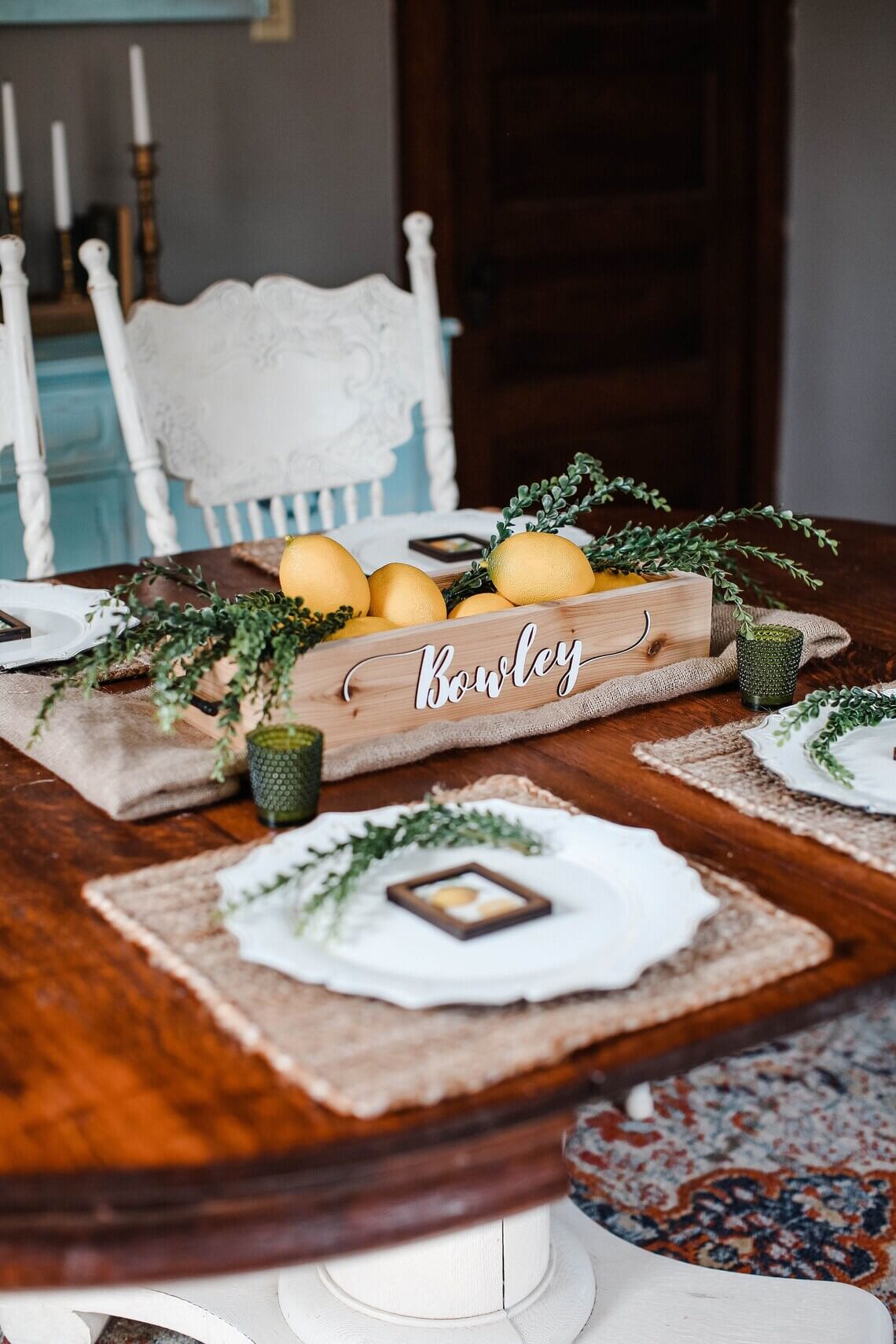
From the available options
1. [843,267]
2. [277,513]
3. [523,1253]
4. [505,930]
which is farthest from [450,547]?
[843,267]

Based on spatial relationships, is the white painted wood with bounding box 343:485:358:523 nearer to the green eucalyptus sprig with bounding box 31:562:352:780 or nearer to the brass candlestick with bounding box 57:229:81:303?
the green eucalyptus sprig with bounding box 31:562:352:780

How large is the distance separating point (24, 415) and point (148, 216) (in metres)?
1.29

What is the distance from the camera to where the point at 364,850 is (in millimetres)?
909

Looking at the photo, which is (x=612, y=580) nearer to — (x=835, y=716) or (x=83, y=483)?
(x=835, y=716)

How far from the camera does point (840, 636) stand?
4.57ft

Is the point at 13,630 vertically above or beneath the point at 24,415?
beneath

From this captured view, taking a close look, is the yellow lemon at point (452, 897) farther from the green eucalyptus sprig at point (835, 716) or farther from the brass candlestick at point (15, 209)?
the brass candlestick at point (15, 209)

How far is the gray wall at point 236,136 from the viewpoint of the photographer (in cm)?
306

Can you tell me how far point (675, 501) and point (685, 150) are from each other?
0.91 metres

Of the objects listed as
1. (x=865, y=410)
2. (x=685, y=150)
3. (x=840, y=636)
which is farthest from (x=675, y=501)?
(x=840, y=636)

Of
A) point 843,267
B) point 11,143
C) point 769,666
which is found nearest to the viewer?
point 769,666

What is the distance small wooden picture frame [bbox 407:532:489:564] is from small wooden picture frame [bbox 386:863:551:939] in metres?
0.73

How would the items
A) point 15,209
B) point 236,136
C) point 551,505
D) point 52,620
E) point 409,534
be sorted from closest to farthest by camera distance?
point 551,505, point 52,620, point 409,534, point 15,209, point 236,136

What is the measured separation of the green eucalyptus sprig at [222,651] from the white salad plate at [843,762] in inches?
13.8
